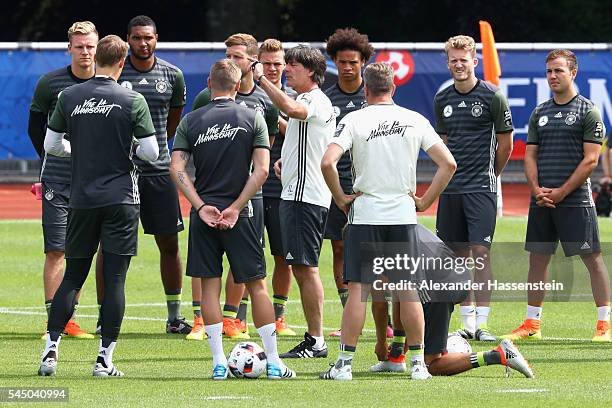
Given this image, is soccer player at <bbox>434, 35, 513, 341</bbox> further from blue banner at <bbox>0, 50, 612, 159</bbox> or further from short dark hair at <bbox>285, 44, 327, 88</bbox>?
blue banner at <bbox>0, 50, 612, 159</bbox>

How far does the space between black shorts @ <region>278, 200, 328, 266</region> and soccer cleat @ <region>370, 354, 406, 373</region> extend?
106 cm

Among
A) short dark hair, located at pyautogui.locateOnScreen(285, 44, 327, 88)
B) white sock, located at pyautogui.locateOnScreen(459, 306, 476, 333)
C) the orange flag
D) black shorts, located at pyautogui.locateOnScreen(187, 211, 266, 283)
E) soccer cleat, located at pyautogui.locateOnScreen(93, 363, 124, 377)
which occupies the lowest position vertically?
soccer cleat, located at pyautogui.locateOnScreen(93, 363, 124, 377)

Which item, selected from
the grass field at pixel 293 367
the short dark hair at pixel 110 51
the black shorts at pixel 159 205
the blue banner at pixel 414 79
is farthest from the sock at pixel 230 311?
the blue banner at pixel 414 79

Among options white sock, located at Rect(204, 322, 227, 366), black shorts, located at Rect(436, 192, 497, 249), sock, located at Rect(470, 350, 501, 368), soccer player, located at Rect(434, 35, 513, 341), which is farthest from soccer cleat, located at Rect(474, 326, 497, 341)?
white sock, located at Rect(204, 322, 227, 366)

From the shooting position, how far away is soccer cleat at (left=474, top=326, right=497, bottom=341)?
11781mm

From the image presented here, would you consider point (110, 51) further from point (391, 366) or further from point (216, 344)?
point (391, 366)

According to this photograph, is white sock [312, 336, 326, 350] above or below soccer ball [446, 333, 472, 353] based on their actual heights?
below

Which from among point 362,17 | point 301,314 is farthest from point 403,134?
point 362,17

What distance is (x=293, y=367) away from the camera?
10344 mm

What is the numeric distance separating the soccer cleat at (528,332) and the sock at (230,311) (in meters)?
2.19

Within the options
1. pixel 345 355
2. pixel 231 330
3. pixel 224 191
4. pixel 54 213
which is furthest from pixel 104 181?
pixel 231 330

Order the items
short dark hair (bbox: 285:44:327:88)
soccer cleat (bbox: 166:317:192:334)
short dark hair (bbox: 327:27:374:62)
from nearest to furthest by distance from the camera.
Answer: short dark hair (bbox: 285:44:327:88) < short dark hair (bbox: 327:27:374:62) < soccer cleat (bbox: 166:317:192:334)

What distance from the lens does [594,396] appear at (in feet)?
29.0

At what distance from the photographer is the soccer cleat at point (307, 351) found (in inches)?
426
